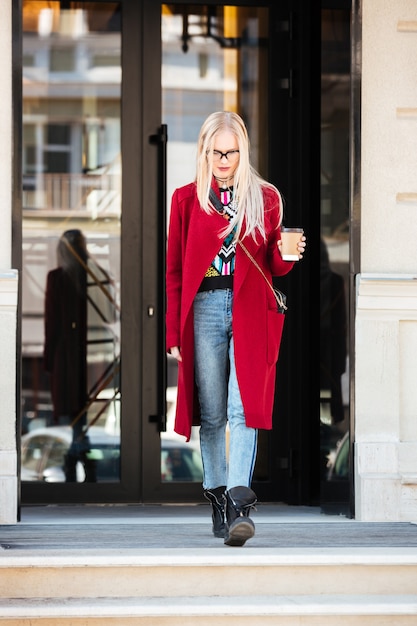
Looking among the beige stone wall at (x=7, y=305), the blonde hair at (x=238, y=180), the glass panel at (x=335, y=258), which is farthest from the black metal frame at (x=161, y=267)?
the blonde hair at (x=238, y=180)

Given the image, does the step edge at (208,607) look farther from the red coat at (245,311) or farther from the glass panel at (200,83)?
the glass panel at (200,83)

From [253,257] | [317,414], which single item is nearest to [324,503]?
[317,414]

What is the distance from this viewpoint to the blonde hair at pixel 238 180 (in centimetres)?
525

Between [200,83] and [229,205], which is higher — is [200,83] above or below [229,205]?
above

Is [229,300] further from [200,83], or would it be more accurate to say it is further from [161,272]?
[200,83]

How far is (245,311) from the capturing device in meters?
5.28

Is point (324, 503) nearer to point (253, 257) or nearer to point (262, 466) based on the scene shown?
point (262, 466)

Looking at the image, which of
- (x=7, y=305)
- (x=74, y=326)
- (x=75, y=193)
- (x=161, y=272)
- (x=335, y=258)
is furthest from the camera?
(x=75, y=193)

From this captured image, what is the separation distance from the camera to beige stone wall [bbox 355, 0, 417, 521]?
639 cm

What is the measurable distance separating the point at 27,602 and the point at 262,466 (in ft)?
7.94

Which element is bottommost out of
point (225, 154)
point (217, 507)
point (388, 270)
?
point (217, 507)

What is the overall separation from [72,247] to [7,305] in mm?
1425

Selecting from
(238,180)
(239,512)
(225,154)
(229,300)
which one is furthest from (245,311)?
(239,512)

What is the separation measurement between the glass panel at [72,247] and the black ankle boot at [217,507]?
1653mm
